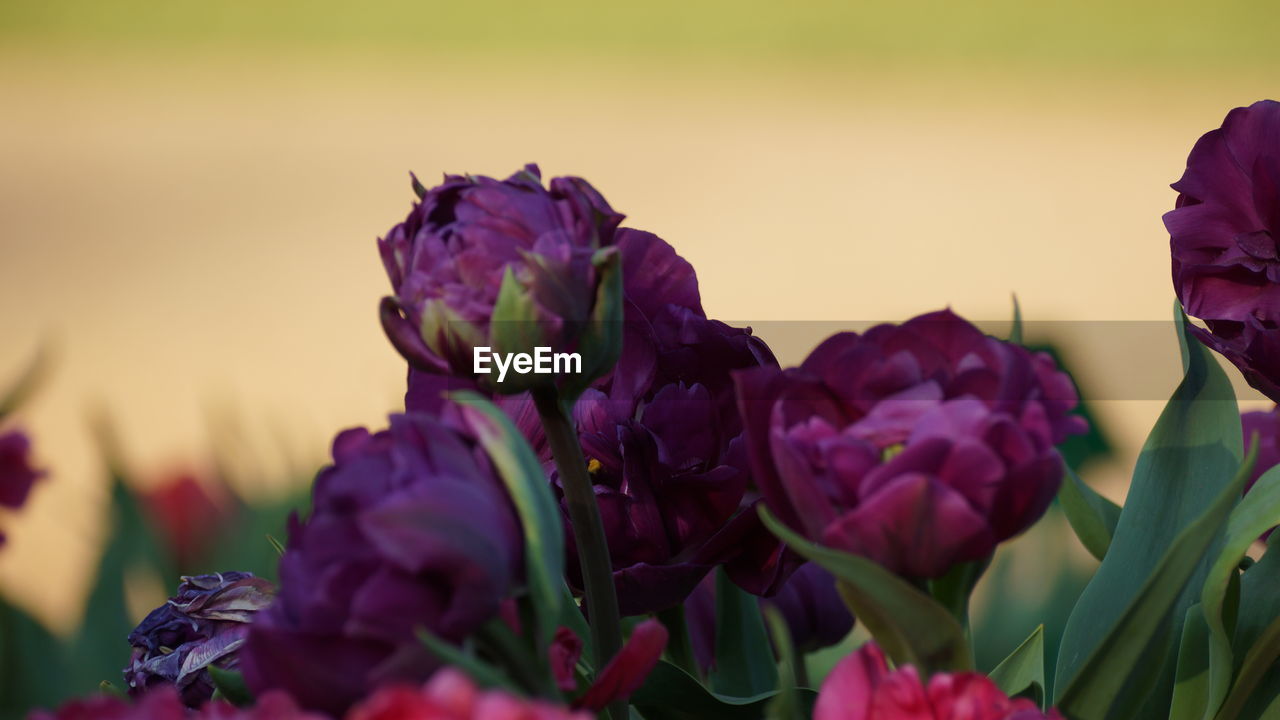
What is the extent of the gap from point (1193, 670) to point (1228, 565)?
0.03m

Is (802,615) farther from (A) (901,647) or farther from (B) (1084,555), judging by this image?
(B) (1084,555)

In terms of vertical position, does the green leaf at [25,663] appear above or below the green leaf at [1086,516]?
below

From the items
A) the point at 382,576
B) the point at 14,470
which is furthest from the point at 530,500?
the point at 14,470

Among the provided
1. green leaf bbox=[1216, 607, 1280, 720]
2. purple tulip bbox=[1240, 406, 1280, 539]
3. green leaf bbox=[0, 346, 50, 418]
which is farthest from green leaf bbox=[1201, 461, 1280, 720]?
green leaf bbox=[0, 346, 50, 418]

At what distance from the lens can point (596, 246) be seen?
16cm

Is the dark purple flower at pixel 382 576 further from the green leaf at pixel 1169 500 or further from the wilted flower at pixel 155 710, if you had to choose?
the green leaf at pixel 1169 500

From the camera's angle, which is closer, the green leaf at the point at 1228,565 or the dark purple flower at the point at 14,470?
the green leaf at the point at 1228,565

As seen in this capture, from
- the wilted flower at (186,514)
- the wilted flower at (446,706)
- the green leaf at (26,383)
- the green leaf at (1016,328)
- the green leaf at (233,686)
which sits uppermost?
the green leaf at (1016,328)

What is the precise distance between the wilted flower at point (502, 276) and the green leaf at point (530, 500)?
1 cm

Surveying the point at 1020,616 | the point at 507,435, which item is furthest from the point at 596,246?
the point at 1020,616

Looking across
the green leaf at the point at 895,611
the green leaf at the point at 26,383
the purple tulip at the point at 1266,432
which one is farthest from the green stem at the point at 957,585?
the green leaf at the point at 26,383

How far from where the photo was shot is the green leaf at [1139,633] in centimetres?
15

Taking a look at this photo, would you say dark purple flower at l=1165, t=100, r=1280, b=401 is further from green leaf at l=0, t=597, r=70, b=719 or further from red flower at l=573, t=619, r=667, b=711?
green leaf at l=0, t=597, r=70, b=719

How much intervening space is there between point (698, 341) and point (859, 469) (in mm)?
63
